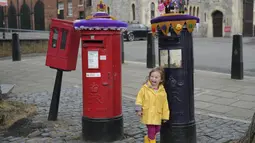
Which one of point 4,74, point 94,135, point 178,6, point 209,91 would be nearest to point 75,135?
point 94,135

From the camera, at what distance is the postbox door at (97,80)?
14.9 ft

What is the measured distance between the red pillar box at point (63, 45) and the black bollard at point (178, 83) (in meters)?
1.50

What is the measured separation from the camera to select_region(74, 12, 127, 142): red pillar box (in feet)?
14.7

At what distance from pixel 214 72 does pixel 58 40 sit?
21.8 ft

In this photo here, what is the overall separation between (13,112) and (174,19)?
3.35 metres

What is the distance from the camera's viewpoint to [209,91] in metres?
7.76

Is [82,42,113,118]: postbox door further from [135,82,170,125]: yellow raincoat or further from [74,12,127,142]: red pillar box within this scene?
[135,82,170,125]: yellow raincoat

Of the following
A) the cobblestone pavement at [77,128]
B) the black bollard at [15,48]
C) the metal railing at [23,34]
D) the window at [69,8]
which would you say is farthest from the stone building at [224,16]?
the cobblestone pavement at [77,128]

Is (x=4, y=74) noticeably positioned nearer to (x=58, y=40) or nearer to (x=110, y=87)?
(x=58, y=40)

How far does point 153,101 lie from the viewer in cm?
402

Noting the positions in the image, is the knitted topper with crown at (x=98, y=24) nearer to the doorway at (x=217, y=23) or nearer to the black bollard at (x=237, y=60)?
the black bollard at (x=237, y=60)

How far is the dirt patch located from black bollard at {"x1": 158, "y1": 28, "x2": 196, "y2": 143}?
2.61 meters

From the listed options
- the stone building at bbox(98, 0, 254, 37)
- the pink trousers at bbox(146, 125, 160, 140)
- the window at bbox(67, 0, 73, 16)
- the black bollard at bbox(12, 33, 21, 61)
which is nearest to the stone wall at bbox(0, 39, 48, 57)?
the black bollard at bbox(12, 33, 21, 61)

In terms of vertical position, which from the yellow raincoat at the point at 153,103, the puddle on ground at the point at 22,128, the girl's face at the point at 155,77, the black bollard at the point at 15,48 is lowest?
the puddle on ground at the point at 22,128
